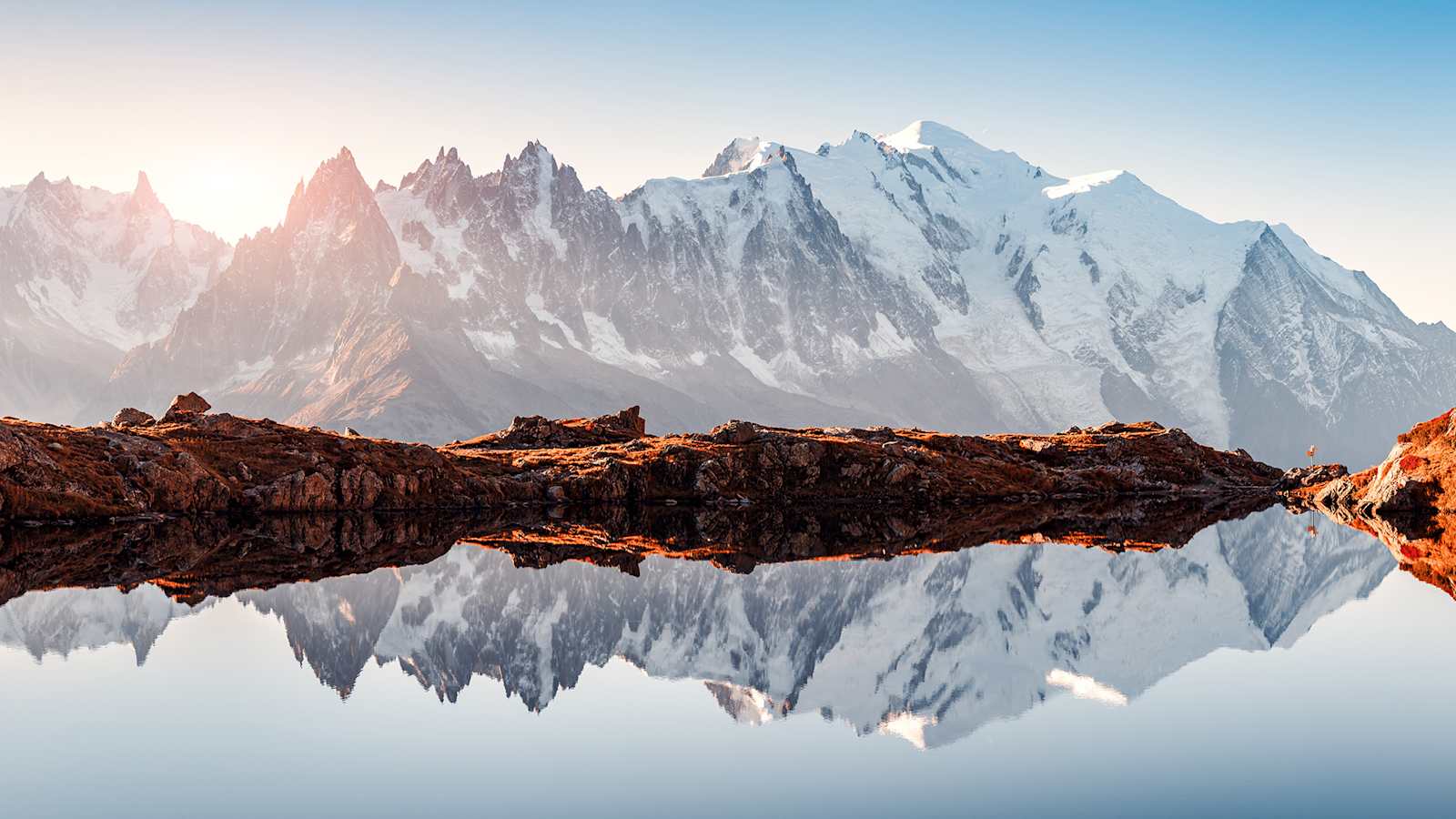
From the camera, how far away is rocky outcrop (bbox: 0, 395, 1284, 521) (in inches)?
4075

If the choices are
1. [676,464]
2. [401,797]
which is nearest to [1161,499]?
[676,464]

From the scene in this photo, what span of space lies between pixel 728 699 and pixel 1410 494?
96.8 metres

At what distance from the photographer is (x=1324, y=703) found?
4059cm

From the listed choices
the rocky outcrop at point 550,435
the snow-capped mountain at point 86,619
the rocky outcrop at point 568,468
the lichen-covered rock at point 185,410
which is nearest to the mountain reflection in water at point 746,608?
the snow-capped mountain at point 86,619

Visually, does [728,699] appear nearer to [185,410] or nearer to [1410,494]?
[1410,494]

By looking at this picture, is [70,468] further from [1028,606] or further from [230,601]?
[1028,606]

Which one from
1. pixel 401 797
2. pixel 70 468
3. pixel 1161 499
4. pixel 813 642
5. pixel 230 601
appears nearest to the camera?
pixel 401 797

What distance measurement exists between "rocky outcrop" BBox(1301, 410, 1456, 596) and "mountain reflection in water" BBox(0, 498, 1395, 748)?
966 cm

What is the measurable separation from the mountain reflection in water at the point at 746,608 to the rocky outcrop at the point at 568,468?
12.8 m

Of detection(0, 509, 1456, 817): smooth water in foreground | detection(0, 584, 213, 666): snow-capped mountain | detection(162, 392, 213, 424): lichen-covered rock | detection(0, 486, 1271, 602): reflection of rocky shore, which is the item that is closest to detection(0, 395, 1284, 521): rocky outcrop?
detection(162, 392, 213, 424): lichen-covered rock

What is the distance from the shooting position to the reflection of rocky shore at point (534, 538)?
68.0 metres

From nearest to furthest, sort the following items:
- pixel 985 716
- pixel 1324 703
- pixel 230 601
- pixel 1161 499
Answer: pixel 985 716 → pixel 1324 703 → pixel 230 601 → pixel 1161 499

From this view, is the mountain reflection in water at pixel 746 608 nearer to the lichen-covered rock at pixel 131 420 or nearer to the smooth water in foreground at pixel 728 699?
the smooth water in foreground at pixel 728 699

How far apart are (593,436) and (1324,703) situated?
132542 mm
